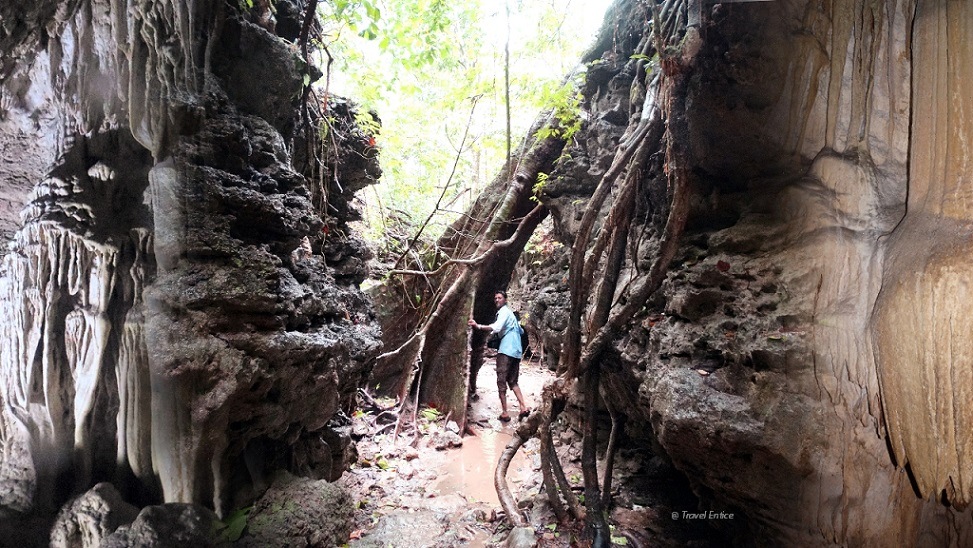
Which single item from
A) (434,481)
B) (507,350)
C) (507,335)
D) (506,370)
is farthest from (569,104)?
(434,481)

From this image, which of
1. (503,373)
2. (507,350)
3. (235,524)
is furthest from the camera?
(503,373)

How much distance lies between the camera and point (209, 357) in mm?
2008

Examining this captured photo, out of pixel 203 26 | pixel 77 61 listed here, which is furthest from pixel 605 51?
pixel 77 61

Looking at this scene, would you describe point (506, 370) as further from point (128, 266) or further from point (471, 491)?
point (128, 266)

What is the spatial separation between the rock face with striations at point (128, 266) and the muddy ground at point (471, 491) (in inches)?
76.5

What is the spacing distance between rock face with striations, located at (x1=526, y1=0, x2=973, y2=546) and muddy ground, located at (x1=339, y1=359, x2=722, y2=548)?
34.6 inches

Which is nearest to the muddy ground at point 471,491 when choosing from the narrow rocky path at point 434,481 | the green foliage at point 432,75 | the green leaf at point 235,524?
the narrow rocky path at point 434,481

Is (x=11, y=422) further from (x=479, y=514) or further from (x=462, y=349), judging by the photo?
(x=462, y=349)

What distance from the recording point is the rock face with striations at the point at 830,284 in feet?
5.65

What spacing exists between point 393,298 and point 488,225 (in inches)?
78.0

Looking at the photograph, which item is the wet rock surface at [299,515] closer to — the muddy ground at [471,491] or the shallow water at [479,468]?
the muddy ground at [471,491]

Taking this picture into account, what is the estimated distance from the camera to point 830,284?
2.05m

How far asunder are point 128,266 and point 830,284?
3487 mm

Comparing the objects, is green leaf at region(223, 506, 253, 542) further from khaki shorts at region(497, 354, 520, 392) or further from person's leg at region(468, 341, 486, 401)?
person's leg at region(468, 341, 486, 401)
